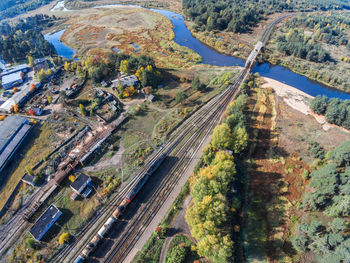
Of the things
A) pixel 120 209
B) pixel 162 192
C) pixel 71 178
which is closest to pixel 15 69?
pixel 71 178

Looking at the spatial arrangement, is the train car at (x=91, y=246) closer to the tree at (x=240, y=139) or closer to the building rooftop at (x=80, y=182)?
the building rooftop at (x=80, y=182)

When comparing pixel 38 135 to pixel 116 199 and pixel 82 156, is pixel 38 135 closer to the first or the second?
pixel 82 156

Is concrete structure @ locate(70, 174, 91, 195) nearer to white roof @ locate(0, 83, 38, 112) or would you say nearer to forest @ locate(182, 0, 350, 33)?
white roof @ locate(0, 83, 38, 112)

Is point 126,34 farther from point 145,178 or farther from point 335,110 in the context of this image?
point 335,110

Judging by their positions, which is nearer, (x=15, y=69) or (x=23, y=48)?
(x=15, y=69)

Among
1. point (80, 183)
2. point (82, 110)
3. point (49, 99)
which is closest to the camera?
point (80, 183)

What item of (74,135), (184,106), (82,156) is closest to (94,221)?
(82,156)

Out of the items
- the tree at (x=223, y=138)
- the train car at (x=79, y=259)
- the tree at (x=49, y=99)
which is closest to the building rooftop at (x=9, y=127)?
the tree at (x=49, y=99)
